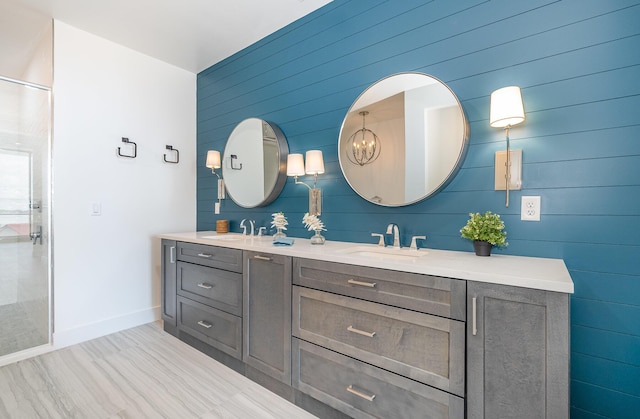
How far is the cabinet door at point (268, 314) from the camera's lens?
1.79 meters

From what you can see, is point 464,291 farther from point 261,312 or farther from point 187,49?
point 187,49

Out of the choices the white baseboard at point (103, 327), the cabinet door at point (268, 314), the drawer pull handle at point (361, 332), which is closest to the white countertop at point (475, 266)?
the cabinet door at point (268, 314)

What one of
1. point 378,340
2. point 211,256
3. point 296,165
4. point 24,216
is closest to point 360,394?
point 378,340

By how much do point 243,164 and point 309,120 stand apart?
89cm

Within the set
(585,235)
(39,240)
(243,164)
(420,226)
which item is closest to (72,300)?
(39,240)

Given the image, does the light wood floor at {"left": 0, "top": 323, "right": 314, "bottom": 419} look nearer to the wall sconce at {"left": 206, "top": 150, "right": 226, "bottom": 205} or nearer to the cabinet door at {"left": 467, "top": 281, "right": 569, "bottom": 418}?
the cabinet door at {"left": 467, "top": 281, "right": 569, "bottom": 418}

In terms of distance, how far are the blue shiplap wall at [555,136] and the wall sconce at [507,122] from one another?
0.04 m

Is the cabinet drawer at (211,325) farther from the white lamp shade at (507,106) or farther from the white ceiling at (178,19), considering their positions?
the white ceiling at (178,19)

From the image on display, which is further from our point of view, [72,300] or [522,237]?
[72,300]

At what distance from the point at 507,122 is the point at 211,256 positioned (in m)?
2.03

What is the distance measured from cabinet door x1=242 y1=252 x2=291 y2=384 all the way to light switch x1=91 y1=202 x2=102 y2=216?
1674 millimetres

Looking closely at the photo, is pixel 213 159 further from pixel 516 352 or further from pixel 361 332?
pixel 516 352

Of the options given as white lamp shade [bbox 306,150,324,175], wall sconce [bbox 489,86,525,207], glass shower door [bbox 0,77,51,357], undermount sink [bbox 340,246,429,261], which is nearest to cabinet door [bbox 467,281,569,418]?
undermount sink [bbox 340,246,429,261]

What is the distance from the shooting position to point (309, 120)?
8.00ft
